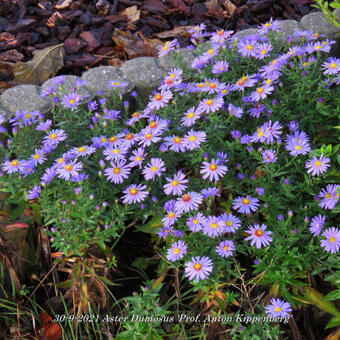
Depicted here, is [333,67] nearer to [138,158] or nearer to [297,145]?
[297,145]

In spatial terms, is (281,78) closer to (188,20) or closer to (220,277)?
(220,277)

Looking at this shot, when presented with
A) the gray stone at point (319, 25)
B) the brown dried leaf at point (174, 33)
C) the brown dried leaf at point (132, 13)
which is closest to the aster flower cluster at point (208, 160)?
the gray stone at point (319, 25)

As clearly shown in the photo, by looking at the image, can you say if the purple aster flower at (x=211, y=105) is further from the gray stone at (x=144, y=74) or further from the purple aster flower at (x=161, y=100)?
the gray stone at (x=144, y=74)

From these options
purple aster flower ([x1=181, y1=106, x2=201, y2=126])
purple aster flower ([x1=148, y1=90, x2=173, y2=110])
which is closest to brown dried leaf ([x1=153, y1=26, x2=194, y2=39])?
purple aster flower ([x1=148, y1=90, x2=173, y2=110])

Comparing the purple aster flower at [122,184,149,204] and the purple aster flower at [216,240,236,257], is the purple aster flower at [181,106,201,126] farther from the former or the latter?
the purple aster flower at [216,240,236,257]

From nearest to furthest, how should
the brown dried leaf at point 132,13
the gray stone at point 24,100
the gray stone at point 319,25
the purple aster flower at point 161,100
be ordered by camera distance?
1. the purple aster flower at point 161,100
2. the gray stone at point 24,100
3. the gray stone at point 319,25
4. the brown dried leaf at point 132,13

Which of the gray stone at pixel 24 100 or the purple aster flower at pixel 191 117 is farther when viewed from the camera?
the gray stone at pixel 24 100

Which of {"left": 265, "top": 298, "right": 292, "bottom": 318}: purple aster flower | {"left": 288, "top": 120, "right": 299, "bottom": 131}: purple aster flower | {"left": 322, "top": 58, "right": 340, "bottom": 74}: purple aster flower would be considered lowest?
{"left": 265, "top": 298, "right": 292, "bottom": 318}: purple aster flower

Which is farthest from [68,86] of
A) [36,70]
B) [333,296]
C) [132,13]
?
[333,296]
